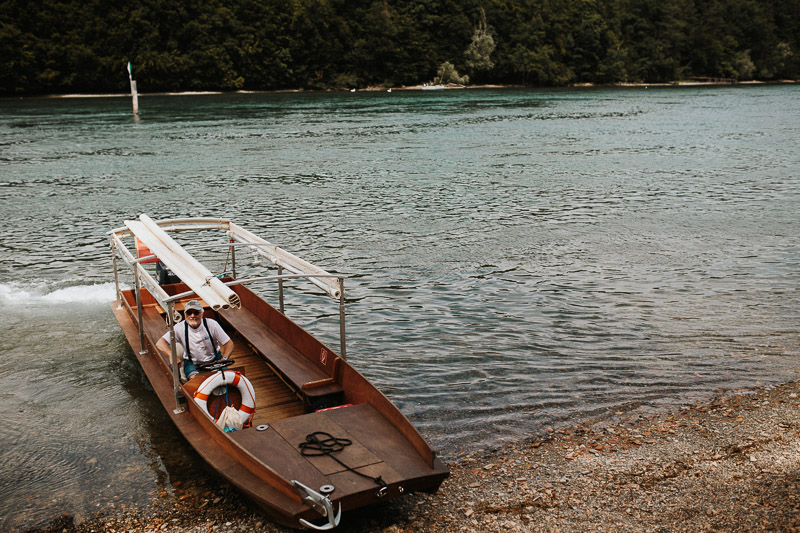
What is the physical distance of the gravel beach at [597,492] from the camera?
820 centimetres

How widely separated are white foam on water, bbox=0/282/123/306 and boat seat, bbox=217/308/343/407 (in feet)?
19.5

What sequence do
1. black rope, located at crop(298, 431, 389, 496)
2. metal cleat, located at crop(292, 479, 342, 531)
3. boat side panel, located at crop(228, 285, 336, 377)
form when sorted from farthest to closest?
boat side panel, located at crop(228, 285, 336, 377) → black rope, located at crop(298, 431, 389, 496) → metal cleat, located at crop(292, 479, 342, 531)

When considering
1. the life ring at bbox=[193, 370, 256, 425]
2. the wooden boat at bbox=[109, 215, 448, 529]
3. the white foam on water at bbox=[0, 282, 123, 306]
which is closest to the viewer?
the wooden boat at bbox=[109, 215, 448, 529]

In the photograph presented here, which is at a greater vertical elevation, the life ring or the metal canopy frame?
the metal canopy frame

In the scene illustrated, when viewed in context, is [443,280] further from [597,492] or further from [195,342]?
[597,492]

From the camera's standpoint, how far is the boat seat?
10164mm

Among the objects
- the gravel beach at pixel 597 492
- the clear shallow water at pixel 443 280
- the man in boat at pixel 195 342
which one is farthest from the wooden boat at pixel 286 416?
the clear shallow water at pixel 443 280

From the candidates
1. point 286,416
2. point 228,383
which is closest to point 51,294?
point 286,416

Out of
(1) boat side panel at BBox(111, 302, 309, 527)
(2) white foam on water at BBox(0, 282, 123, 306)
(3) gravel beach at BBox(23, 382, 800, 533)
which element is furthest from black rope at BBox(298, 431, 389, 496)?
(2) white foam on water at BBox(0, 282, 123, 306)

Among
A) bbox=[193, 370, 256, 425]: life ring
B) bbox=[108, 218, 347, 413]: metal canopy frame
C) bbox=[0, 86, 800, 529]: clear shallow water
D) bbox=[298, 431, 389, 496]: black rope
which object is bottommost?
bbox=[0, 86, 800, 529]: clear shallow water

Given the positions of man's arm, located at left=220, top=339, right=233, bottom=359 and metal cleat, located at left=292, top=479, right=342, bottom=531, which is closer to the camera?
metal cleat, located at left=292, top=479, right=342, bottom=531

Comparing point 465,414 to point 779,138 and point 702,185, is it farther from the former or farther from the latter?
point 779,138

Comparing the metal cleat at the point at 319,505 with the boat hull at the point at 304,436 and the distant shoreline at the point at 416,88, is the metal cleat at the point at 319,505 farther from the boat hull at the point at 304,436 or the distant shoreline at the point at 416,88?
the distant shoreline at the point at 416,88

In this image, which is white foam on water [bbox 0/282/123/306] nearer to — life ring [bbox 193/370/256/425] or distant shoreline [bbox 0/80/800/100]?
life ring [bbox 193/370/256/425]
